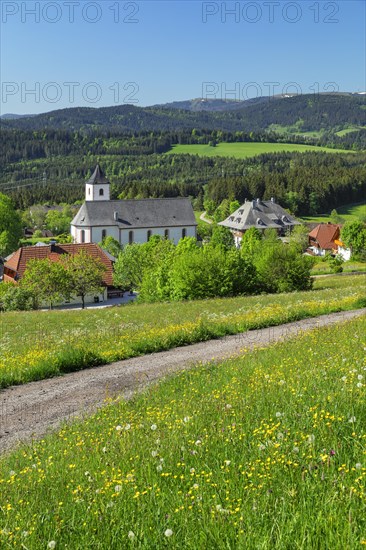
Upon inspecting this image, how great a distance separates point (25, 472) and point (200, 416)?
2.22 metres

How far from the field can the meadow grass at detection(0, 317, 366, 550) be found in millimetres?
150501

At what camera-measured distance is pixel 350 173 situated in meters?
184

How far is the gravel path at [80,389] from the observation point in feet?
31.5

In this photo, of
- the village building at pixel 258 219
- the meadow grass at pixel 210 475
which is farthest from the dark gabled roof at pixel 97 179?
the meadow grass at pixel 210 475

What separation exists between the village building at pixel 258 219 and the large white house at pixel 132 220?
1958cm

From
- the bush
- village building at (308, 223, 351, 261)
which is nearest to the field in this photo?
village building at (308, 223, 351, 261)

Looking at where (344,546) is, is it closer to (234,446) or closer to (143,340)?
(234,446)

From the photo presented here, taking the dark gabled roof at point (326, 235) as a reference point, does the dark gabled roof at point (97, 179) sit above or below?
above

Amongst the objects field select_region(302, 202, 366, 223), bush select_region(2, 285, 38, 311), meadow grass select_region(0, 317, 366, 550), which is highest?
field select_region(302, 202, 366, 223)

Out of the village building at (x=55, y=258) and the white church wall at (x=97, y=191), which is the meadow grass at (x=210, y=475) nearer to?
the village building at (x=55, y=258)

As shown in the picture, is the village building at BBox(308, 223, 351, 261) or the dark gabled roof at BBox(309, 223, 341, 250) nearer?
Answer: the village building at BBox(308, 223, 351, 261)

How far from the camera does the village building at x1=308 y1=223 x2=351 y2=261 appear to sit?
11400 centimetres

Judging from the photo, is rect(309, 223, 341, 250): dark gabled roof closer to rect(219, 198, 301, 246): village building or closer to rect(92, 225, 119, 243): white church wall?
rect(219, 198, 301, 246): village building

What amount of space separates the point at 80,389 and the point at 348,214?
160916 millimetres
